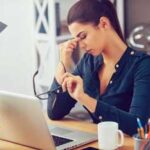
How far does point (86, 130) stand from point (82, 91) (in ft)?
0.72

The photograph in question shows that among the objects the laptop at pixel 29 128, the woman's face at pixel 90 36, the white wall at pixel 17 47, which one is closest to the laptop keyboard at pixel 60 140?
the laptop at pixel 29 128

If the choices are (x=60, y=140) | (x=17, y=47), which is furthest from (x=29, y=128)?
(x=17, y=47)

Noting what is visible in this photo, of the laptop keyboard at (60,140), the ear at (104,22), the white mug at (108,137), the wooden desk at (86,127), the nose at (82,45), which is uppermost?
the ear at (104,22)

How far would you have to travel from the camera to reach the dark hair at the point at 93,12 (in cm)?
210

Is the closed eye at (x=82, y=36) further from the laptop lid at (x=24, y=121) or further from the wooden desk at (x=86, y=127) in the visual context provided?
the laptop lid at (x=24, y=121)

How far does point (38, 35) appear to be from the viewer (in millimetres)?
2451

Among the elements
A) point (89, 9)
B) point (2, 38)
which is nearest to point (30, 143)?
point (89, 9)

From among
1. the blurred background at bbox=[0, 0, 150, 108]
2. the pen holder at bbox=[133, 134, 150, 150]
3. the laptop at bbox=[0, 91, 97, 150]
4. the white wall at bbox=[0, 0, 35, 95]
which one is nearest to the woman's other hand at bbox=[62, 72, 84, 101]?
the blurred background at bbox=[0, 0, 150, 108]

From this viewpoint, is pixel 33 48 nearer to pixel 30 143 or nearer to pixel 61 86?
pixel 61 86

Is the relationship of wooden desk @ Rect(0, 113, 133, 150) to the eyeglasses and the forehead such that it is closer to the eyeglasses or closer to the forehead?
the eyeglasses

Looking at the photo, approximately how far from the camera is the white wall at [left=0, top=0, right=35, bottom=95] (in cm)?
259

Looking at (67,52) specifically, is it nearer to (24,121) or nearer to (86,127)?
(86,127)

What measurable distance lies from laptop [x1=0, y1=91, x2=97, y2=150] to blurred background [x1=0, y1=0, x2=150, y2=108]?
0.49 metres

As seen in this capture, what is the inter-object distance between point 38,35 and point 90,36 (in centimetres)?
39
